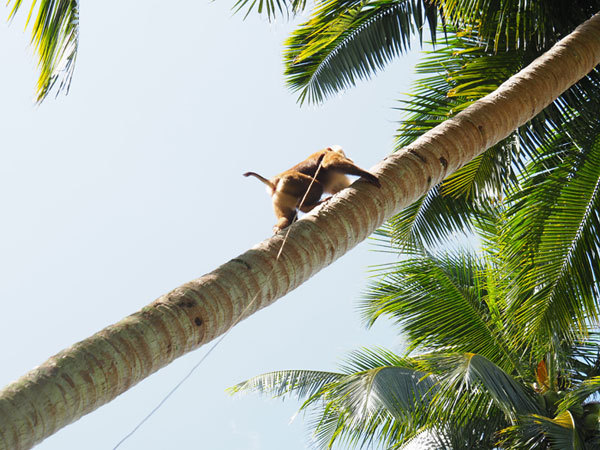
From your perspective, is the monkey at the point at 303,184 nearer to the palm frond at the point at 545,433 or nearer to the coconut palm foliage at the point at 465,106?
the coconut palm foliage at the point at 465,106

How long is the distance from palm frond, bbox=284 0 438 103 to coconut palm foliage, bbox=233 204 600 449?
251cm

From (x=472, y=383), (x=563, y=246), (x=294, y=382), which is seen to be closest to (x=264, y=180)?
(x=472, y=383)

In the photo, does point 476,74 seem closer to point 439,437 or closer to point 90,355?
point 439,437

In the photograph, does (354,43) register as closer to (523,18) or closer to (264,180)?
(523,18)

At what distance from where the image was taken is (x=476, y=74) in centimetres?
673

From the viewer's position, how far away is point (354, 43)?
26.7 ft

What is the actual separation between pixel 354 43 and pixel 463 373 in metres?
4.26

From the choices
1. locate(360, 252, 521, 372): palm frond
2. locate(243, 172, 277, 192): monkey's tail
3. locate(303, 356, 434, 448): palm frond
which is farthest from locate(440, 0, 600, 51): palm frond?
locate(360, 252, 521, 372): palm frond

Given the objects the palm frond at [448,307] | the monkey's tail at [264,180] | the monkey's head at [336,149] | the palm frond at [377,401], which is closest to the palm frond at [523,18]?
the monkey's head at [336,149]

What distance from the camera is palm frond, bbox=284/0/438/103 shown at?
7.52 metres

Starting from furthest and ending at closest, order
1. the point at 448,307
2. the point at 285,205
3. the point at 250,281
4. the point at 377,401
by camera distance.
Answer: the point at 448,307 → the point at 377,401 → the point at 285,205 → the point at 250,281

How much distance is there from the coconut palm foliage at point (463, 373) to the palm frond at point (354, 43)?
251cm

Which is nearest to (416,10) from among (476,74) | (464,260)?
(476,74)

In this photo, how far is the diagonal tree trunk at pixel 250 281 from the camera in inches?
83.9
